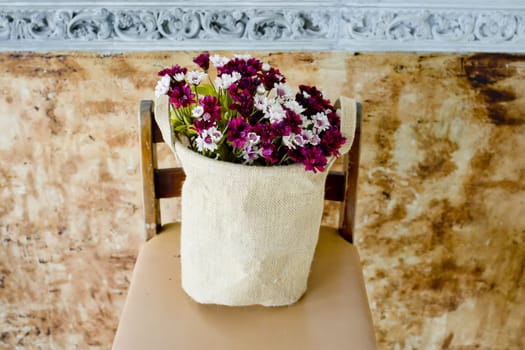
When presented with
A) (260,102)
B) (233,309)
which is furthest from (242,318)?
(260,102)

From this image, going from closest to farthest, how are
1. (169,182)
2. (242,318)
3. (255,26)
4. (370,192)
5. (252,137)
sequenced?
(252,137) < (242,318) < (169,182) < (255,26) < (370,192)

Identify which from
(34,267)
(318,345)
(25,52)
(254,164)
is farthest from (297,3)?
(34,267)

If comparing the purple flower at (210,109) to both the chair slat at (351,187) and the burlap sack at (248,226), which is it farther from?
the chair slat at (351,187)

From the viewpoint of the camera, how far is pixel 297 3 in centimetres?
121

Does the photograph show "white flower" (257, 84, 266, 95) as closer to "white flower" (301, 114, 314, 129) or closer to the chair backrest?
"white flower" (301, 114, 314, 129)

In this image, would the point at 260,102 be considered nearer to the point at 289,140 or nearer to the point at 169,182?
the point at 289,140

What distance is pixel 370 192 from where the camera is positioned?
1425 mm

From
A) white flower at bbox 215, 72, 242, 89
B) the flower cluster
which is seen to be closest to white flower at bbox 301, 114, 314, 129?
the flower cluster

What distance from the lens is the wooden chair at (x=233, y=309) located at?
0.98 m

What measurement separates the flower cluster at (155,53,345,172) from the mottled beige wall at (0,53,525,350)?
1.27 ft

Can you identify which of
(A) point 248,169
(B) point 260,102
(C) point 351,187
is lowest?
(C) point 351,187

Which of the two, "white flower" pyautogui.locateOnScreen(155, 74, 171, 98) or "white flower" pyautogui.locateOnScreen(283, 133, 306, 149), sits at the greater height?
"white flower" pyautogui.locateOnScreen(155, 74, 171, 98)

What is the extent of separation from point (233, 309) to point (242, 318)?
0.09ft

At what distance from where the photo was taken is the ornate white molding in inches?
47.5
